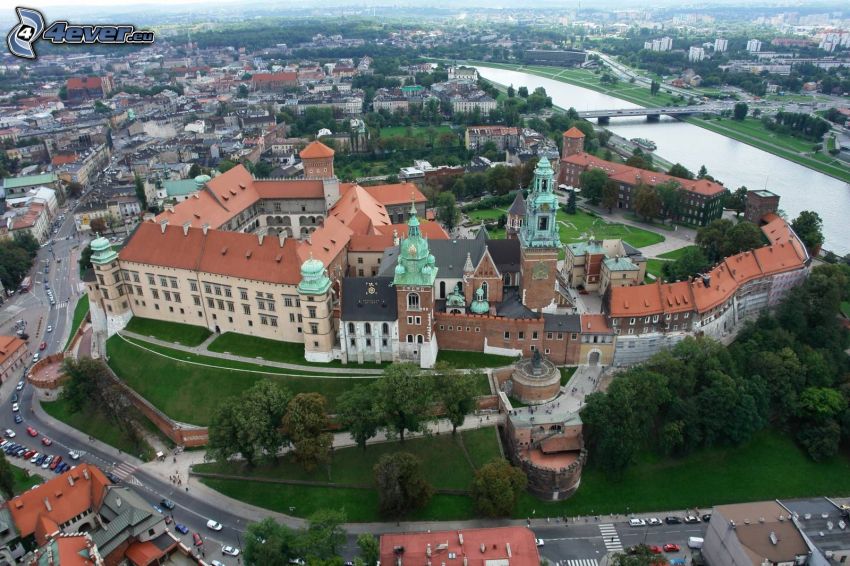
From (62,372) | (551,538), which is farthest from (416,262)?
(62,372)

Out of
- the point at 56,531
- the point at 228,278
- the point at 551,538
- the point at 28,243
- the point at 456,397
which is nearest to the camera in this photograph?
the point at 56,531

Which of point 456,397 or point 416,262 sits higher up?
point 416,262

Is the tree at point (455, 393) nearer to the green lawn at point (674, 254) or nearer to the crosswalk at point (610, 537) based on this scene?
the crosswalk at point (610, 537)

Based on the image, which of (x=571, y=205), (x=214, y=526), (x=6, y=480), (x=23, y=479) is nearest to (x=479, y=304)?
(x=214, y=526)

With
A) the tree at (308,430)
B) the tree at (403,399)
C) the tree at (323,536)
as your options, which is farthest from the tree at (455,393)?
the tree at (323,536)

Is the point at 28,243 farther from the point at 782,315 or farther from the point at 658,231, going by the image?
the point at 782,315

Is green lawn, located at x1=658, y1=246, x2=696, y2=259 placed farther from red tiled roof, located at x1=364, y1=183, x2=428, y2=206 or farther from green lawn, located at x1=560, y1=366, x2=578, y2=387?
red tiled roof, located at x1=364, y1=183, x2=428, y2=206
